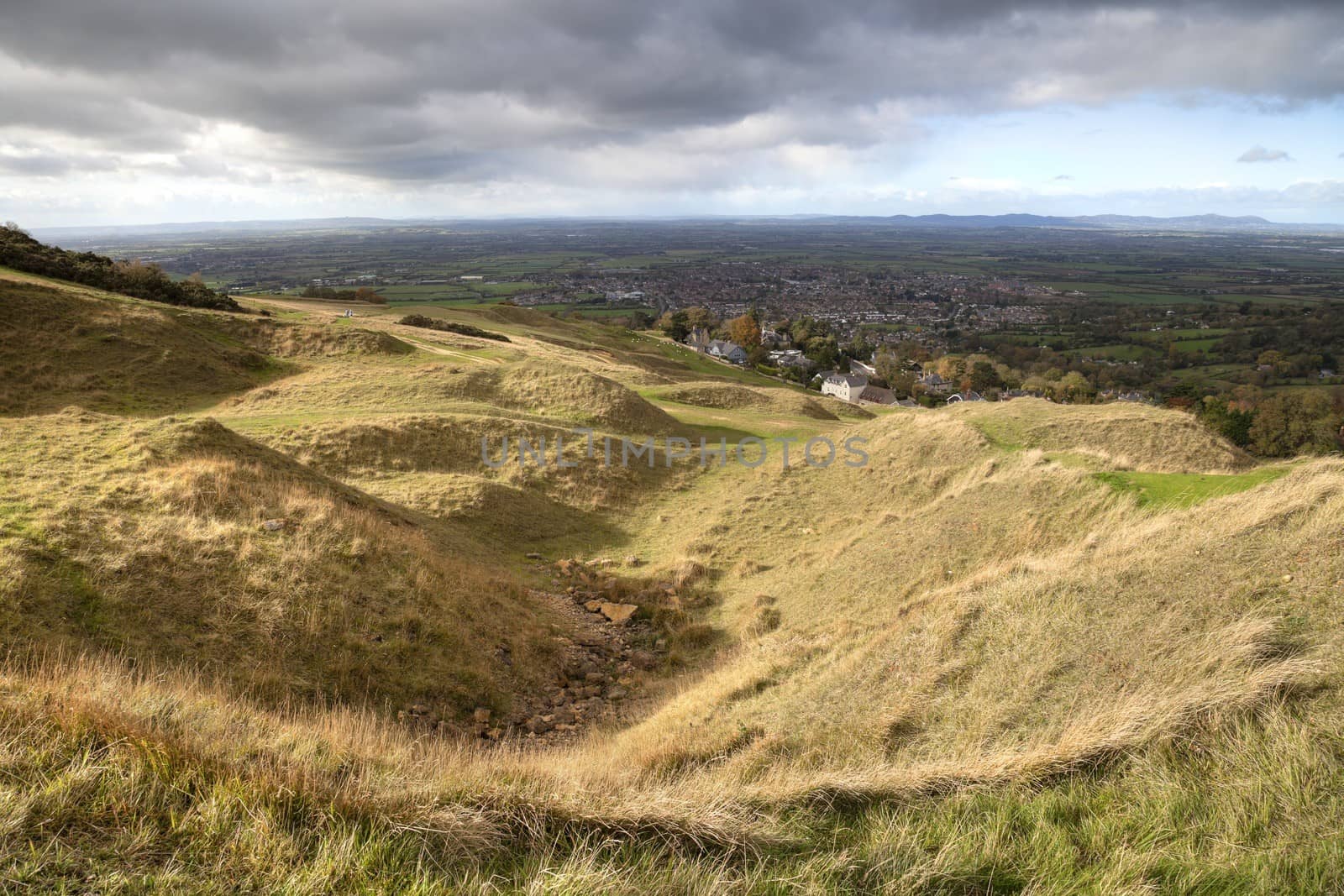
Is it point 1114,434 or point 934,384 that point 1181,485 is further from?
point 934,384

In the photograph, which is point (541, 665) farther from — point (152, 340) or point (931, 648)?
point (152, 340)

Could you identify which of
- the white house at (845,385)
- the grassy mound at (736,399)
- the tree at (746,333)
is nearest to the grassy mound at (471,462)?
the grassy mound at (736,399)

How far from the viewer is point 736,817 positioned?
4012 millimetres

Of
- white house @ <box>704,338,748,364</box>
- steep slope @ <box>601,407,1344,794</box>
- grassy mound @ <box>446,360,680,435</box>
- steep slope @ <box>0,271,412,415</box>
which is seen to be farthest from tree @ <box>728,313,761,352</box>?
steep slope @ <box>601,407,1344,794</box>

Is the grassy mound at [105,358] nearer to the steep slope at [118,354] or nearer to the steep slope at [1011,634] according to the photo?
the steep slope at [118,354]

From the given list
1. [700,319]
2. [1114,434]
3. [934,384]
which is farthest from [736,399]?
[700,319]

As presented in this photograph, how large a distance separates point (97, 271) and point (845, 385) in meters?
60.2

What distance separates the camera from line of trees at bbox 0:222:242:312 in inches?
1235

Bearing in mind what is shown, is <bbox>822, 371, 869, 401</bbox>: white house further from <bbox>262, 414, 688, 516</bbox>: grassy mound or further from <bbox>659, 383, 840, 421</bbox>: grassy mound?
<bbox>262, 414, 688, 516</bbox>: grassy mound

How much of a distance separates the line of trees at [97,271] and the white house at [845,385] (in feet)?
176

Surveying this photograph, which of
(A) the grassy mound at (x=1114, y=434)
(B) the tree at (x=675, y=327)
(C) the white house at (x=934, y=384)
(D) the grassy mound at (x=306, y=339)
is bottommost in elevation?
(C) the white house at (x=934, y=384)

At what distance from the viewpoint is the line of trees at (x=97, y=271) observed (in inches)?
1235

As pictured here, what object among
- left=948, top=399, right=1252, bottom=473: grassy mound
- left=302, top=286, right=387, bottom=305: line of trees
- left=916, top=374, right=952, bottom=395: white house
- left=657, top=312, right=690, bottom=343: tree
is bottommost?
left=916, top=374, right=952, bottom=395: white house

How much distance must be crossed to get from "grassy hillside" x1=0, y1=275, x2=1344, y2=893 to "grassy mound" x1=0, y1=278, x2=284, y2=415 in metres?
Answer: 2.68
